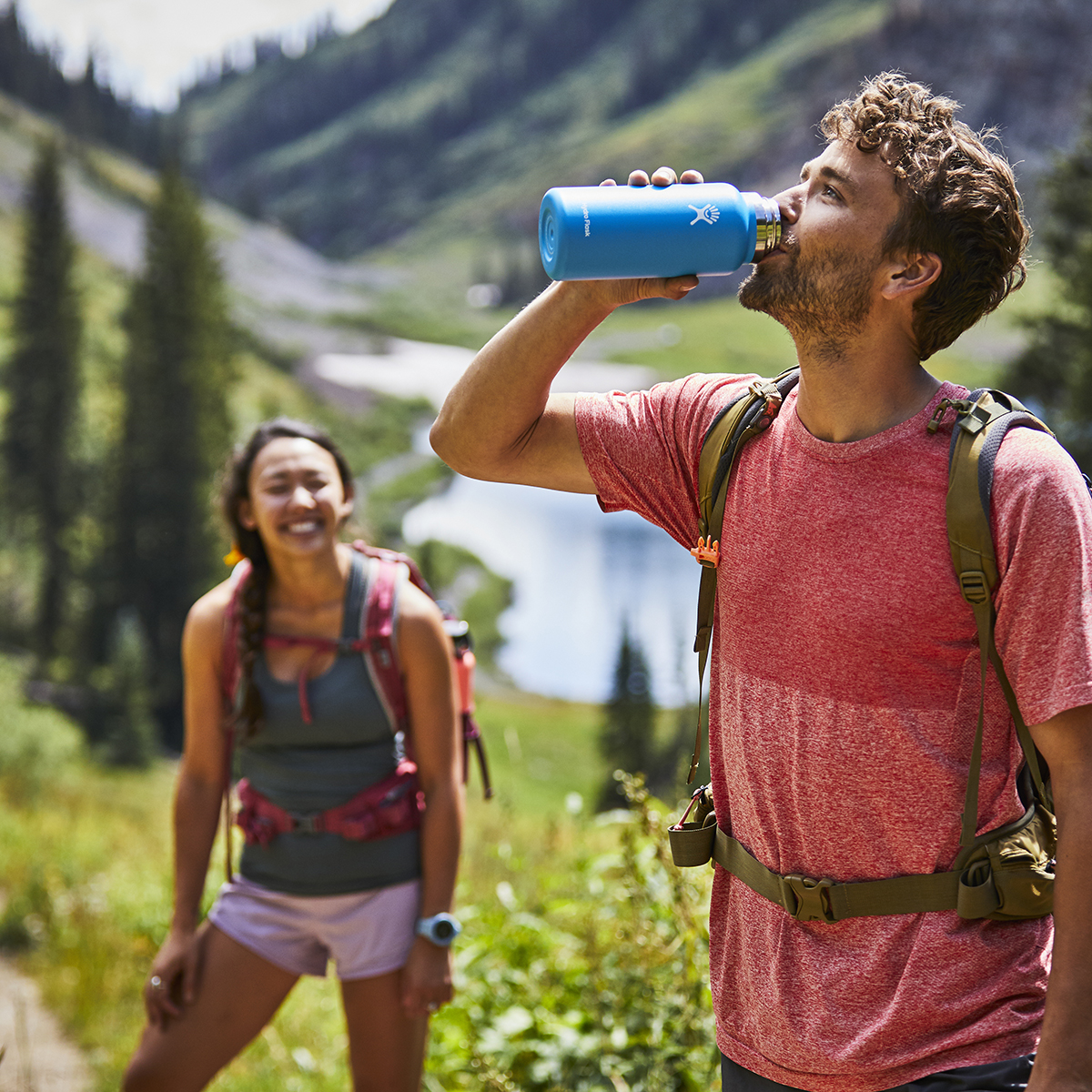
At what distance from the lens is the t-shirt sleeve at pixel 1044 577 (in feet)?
5.07

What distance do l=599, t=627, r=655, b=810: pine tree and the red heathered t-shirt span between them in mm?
34399

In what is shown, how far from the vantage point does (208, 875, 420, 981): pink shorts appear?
3.05 meters

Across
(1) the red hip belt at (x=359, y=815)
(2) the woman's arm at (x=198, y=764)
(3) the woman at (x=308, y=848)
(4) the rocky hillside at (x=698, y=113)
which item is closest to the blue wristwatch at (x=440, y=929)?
(3) the woman at (x=308, y=848)

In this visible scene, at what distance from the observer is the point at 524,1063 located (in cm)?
346

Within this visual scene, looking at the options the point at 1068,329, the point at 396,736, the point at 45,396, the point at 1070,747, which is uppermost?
the point at 45,396

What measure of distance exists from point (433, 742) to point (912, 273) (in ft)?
6.14

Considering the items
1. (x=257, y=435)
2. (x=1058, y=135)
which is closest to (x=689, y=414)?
(x=257, y=435)

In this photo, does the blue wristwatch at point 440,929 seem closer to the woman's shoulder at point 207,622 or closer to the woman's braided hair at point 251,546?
the woman's braided hair at point 251,546

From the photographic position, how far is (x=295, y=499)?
3.31 metres

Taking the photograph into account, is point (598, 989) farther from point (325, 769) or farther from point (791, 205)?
point (791, 205)

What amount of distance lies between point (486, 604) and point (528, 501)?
96.8 feet

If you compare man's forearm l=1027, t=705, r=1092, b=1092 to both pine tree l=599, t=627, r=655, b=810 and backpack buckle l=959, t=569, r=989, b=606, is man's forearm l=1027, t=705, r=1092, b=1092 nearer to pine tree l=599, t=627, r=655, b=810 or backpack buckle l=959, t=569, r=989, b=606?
backpack buckle l=959, t=569, r=989, b=606

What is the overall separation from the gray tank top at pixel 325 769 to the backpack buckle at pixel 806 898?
1.54 m

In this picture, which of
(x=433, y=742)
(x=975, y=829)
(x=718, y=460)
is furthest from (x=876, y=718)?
(x=433, y=742)
